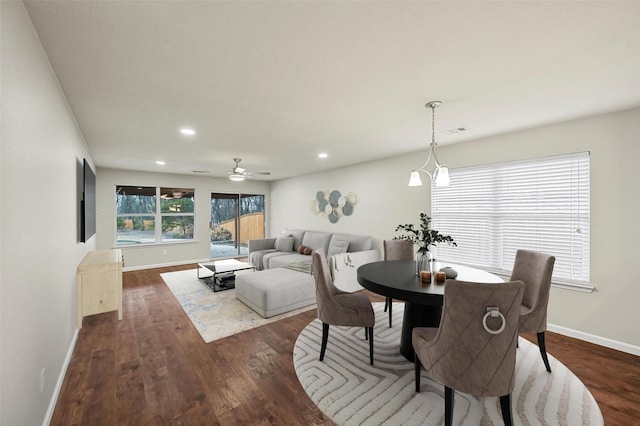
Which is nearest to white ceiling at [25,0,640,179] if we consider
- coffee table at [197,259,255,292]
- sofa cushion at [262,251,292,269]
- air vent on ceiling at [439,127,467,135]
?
air vent on ceiling at [439,127,467,135]

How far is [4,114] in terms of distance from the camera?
44.9 inches

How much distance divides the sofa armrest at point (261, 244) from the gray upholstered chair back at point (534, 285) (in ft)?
16.8

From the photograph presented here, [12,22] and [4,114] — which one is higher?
[12,22]

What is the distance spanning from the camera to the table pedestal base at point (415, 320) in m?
2.42

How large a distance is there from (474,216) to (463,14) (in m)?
2.99

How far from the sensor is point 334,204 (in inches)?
237

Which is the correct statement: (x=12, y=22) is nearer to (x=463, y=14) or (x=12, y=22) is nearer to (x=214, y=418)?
(x=463, y=14)

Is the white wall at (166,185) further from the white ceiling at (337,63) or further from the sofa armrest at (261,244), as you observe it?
the white ceiling at (337,63)

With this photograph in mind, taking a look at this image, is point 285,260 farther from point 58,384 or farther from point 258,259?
point 58,384

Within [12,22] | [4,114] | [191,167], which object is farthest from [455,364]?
[191,167]

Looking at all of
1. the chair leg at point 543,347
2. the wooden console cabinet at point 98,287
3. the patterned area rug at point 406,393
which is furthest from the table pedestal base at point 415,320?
the wooden console cabinet at point 98,287

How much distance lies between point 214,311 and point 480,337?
3.26m

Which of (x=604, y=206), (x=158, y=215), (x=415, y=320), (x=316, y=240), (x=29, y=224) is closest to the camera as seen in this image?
(x=29, y=224)

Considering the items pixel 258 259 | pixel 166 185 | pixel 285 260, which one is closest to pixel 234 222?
pixel 166 185
